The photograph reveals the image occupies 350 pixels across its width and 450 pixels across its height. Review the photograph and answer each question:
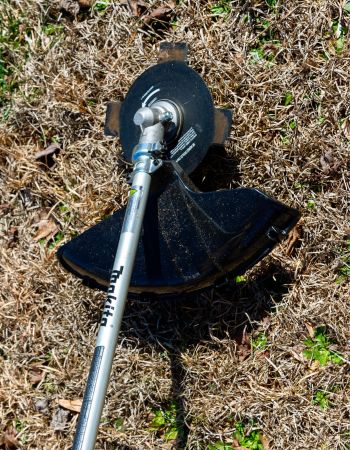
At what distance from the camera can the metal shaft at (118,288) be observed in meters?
2.71

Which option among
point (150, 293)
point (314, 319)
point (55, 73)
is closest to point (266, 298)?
point (314, 319)

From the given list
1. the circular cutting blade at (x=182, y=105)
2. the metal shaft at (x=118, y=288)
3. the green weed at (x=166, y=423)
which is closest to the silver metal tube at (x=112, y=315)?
the metal shaft at (x=118, y=288)

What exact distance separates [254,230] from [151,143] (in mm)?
483

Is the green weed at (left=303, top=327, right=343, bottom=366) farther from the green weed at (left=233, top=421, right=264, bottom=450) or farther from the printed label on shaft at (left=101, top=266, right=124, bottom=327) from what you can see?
the printed label on shaft at (left=101, top=266, right=124, bottom=327)

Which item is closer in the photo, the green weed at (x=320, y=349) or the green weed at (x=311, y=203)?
the green weed at (x=320, y=349)

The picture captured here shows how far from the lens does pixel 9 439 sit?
11.5ft

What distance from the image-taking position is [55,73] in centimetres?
380

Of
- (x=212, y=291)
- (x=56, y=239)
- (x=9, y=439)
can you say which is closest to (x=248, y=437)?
(x=212, y=291)

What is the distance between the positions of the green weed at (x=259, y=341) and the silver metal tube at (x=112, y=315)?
61 centimetres

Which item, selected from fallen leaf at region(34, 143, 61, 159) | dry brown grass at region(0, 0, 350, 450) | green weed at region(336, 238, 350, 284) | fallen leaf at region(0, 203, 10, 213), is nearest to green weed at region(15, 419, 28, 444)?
dry brown grass at region(0, 0, 350, 450)

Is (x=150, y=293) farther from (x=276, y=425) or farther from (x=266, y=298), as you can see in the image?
(x=276, y=425)

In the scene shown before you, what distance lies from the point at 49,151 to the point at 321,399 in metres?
1.55

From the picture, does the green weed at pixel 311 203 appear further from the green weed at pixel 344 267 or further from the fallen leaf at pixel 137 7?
the fallen leaf at pixel 137 7

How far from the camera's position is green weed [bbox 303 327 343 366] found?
3150 millimetres
